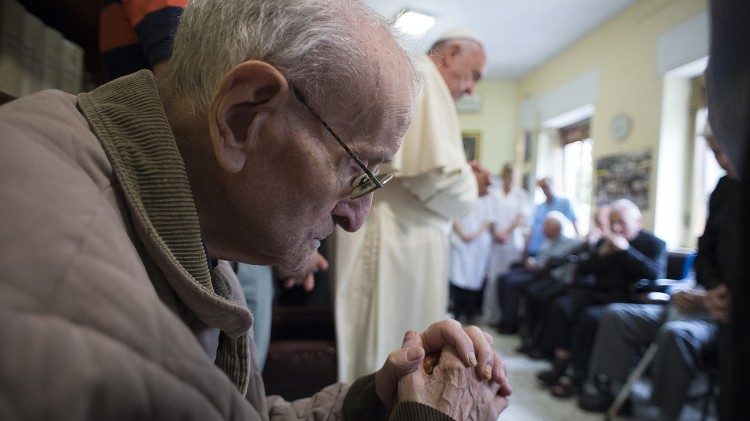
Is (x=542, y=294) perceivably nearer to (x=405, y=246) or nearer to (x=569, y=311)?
(x=569, y=311)

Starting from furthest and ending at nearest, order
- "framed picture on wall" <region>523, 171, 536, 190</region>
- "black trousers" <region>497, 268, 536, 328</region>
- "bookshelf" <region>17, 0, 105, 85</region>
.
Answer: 1. "framed picture on wall" <region>523, 171, 536, 190</region>
2. "black trousers" <region>497, 268, 536, 328</region>
3. "bookshelf" <region>17, 0, 105, 85</region>

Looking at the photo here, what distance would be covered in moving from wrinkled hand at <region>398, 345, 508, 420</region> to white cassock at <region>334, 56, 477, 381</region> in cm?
95

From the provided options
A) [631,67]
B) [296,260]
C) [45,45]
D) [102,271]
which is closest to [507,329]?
[631,67]

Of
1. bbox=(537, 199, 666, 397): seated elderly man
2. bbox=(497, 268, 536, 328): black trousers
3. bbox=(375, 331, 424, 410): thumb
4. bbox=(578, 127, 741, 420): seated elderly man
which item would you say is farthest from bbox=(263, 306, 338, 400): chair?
bbox=(497, 268, 536, 328): black trousers

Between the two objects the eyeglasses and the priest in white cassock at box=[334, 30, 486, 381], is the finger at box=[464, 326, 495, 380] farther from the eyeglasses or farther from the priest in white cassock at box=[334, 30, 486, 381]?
the priest in white cassock at box=[334, 30, 486, 381]

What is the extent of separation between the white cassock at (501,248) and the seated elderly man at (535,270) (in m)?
0.23

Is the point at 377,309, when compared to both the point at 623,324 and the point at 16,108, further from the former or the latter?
the point at 623,324

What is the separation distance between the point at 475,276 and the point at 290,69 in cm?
474

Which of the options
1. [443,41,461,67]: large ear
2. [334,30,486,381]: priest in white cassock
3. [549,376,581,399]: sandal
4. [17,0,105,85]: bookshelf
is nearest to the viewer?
[17,0,105,85]: bookshelf

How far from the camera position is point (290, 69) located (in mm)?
589

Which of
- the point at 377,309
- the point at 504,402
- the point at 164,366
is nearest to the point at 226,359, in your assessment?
the point at 164,366

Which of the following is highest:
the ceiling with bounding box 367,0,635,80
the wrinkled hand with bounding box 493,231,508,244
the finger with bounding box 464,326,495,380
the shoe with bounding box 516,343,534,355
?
the ceiling with bounding box 367,0,635,80

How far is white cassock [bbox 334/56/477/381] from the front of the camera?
1.74 m

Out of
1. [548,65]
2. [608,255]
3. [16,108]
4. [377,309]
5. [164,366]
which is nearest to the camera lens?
[164,366]
